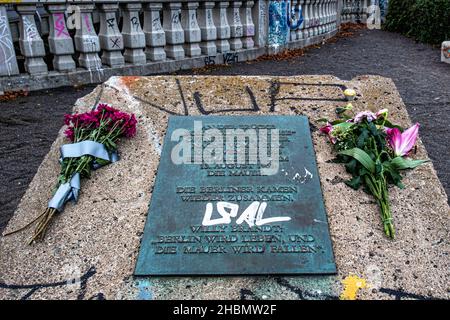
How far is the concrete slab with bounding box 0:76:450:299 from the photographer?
2.32m

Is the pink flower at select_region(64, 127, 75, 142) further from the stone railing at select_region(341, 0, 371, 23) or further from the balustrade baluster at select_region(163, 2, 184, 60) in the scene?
the stone railing at select_region(341, 0, 371, 23)

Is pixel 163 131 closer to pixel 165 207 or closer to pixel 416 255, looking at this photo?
pixel 165 207

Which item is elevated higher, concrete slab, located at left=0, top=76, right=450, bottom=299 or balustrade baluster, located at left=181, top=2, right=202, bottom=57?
balustrade baluster, located at left=181, top=2, right=202, bottom=57

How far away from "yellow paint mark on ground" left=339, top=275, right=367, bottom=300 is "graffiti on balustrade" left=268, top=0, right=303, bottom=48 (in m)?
7.44

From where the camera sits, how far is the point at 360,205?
8.91ft

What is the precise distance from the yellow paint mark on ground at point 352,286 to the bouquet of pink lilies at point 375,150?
37 cm

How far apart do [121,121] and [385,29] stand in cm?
1409

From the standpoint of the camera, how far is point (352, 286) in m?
2.32

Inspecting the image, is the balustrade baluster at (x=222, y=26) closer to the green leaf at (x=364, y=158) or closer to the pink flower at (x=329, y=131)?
the pink flower at (x=329, y=131)

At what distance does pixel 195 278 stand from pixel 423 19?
39.4ft

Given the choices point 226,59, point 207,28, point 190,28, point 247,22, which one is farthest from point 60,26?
point 247,22

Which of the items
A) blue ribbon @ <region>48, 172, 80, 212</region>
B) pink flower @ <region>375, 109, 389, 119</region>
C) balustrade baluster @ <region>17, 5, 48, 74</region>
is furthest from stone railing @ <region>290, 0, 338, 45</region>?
blue ribbon @ <region>48, 172, 80, 212</region>

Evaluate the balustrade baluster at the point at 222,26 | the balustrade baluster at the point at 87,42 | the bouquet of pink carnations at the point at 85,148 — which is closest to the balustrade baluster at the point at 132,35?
the balustrade baluster at the point at 87,42

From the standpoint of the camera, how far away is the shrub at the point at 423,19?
1129 centimetres
